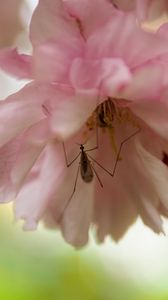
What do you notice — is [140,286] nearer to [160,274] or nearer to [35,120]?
[160,274]

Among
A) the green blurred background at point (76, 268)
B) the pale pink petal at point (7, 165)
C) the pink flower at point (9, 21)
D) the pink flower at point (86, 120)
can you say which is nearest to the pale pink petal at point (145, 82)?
the pink flower at point (86, 120)

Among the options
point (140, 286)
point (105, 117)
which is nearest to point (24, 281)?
point (140, 286)

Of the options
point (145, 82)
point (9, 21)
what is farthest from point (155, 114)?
point (9, 21)

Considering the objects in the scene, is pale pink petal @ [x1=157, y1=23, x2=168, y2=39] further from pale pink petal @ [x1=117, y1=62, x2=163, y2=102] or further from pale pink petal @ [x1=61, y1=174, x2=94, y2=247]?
pale pink petal @ [x1=61, y1=174, x2=94, y2=247]

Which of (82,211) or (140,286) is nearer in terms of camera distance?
(82,211)

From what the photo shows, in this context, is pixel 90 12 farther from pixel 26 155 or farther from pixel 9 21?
pixel 9 21

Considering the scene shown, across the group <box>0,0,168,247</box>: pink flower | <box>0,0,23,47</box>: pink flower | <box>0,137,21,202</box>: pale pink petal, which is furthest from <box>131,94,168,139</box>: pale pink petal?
<box>0,0,23,47</box>: pink flower
